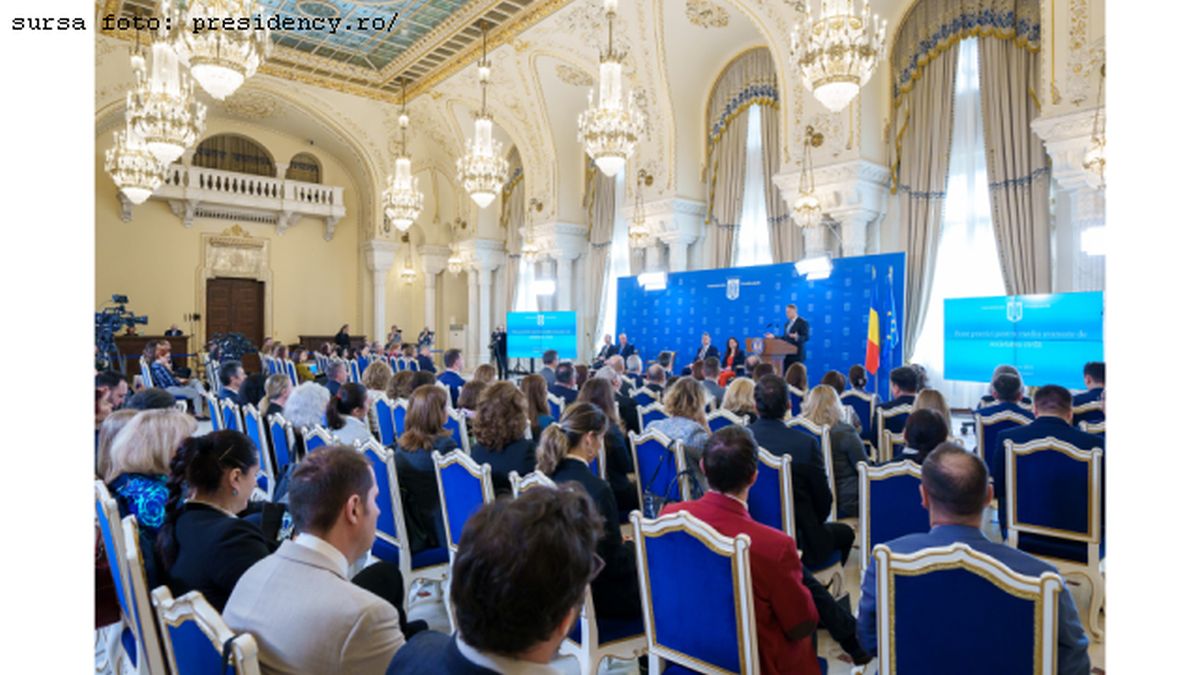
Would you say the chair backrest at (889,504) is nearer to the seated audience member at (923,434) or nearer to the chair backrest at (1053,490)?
the seated audience member at (923,434)

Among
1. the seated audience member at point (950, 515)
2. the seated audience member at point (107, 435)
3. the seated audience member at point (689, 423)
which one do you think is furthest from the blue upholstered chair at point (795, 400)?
the seated audience member at point (107, 435)

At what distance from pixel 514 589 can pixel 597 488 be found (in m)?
1.55

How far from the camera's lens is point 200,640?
1248 mm

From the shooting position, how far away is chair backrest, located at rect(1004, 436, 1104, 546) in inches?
120

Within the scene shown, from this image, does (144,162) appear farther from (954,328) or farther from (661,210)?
(954,328)

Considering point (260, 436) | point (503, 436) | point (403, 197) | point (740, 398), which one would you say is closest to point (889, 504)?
point (503, 436)

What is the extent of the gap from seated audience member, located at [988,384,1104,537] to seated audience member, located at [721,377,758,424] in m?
1.49

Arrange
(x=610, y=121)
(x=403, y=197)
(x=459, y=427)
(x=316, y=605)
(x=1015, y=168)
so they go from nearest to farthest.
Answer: (x=316, y=605) → (x=459, y=427) → (x=610, y=121) → (x=1015, y=168) → (x=403, y=197)

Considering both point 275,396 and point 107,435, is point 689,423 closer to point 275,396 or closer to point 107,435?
point 107,435

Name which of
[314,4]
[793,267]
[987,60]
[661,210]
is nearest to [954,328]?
[793,267]

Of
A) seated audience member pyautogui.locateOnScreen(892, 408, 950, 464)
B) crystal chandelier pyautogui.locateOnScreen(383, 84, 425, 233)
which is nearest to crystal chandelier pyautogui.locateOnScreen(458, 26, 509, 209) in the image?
crystal chandelier pyautogui.locateOnScreen(383, 84, 425, 233)

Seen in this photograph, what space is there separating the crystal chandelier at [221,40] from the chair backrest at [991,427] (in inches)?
231

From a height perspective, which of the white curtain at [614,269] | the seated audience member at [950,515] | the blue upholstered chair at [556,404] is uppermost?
the white curtain at [614,269]

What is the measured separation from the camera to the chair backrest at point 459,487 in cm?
273
